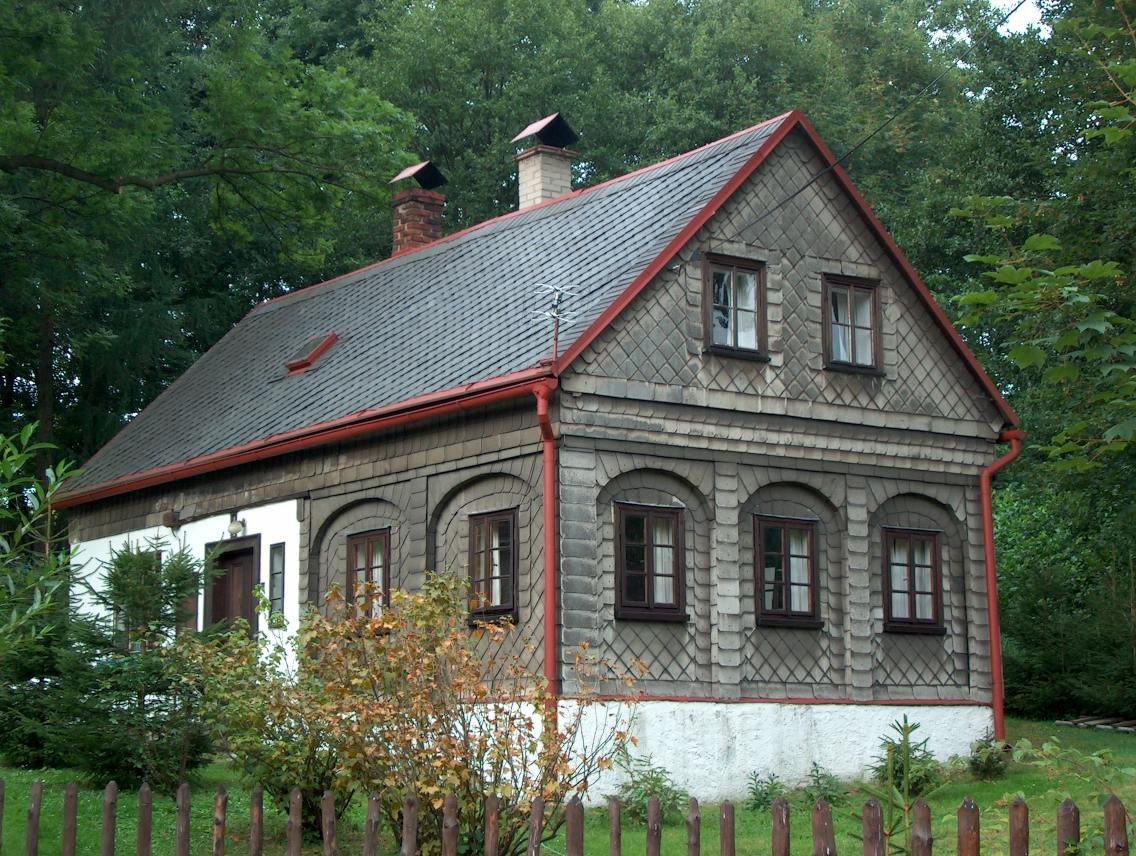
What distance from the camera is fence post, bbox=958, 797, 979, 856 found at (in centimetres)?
772

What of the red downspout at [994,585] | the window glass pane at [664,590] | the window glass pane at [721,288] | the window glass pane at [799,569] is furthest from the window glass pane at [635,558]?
the red downspout at [994,585]

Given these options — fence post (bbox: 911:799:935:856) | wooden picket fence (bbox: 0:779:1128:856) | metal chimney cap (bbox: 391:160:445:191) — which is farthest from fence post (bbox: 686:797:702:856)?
metal chimney cap (bbox: 391:160:445:191)

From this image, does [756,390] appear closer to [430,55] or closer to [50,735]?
[50,735]

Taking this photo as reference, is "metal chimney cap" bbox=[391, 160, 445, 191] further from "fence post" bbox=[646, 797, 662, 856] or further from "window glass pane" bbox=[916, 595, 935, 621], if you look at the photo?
"fence post" bbox=[646, 797, 662, 856]

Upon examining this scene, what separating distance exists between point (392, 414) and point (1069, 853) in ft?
45.2

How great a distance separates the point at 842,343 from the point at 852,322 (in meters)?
0.34

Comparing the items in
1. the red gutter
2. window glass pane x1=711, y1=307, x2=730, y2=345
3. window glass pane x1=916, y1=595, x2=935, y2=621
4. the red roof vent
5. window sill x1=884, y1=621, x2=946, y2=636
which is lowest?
window sill x1=884, y1=621, x2=946, y2=636

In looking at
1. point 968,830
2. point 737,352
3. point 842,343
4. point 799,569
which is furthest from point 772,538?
point 968,830

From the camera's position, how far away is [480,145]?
44688 mm

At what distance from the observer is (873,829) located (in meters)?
8.00

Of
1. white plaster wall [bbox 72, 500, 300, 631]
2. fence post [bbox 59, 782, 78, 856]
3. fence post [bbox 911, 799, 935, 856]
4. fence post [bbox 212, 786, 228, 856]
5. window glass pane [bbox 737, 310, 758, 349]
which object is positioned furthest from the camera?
white plaster wall [bbox 72, 500, 300, 631]

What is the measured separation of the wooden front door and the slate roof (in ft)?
5.38

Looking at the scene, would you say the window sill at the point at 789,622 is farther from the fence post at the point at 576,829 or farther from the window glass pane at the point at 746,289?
the fence post at the point at 576,829

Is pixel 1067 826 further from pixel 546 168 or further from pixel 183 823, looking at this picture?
pixel 546 168
